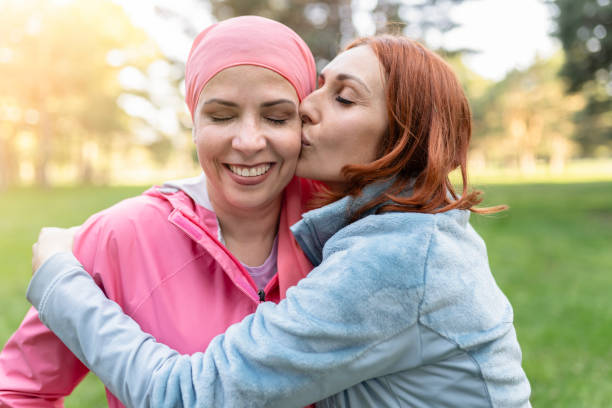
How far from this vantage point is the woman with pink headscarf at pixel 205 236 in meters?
1.82

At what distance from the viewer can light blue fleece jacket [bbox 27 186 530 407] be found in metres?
1.49

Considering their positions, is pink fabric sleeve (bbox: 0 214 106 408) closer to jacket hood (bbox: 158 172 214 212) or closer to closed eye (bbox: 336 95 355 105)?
jacket hood (bbox: 158 172 214 212)

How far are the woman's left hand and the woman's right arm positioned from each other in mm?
372

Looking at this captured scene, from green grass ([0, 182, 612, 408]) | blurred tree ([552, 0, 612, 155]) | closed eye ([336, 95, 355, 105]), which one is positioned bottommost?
green grass ([0, 182, 612, 408])

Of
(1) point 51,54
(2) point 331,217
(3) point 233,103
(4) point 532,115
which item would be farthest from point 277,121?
(4) point 532,115

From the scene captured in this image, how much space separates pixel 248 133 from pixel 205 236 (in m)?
0.40

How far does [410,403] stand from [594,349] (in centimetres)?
501

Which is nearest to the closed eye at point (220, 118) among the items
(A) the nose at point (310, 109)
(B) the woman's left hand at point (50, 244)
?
(A) the nose at point (310, 109)

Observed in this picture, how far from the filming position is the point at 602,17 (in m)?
12.9

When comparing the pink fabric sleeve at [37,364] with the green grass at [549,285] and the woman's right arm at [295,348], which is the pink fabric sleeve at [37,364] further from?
the green grass at [549,285]

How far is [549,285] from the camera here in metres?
8.34

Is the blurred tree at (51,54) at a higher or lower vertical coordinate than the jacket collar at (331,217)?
higher

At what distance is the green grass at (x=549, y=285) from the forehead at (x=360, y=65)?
1.15 meters

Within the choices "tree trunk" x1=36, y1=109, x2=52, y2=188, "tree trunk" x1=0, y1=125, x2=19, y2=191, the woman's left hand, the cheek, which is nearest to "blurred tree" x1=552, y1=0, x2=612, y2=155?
the cheek
